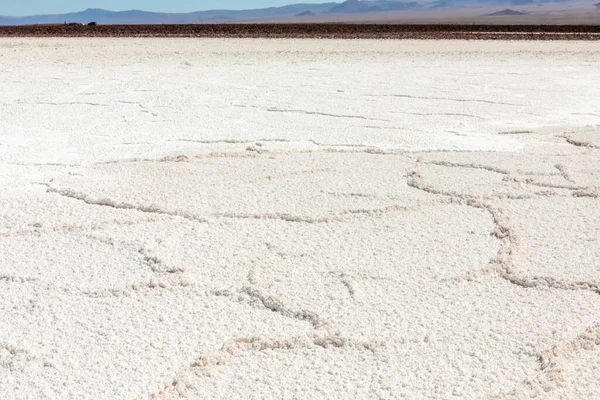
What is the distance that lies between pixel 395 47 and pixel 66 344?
32.9 ft

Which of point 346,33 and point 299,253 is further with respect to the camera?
point 346,33

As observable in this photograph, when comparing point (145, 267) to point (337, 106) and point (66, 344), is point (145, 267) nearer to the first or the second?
point (66, 344)

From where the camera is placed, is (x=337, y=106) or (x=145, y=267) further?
(x=337, y=106)

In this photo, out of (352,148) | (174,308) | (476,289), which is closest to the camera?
(174,308)

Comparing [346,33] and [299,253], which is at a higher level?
[346,33]

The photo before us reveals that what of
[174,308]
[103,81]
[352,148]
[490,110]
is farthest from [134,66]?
[174,308]

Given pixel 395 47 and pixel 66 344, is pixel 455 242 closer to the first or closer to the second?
pixel 66 344

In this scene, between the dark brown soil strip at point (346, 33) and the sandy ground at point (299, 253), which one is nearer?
the sandy ground at point (299, 253)

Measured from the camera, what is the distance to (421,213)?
240cm

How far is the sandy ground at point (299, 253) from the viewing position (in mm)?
1441

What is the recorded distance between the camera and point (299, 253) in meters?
2.04

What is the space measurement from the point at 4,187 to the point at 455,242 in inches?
62.9

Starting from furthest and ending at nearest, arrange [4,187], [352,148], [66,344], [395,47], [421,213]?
[395,47] < [352,148] < [4,187] < [421,213] < [66,344]

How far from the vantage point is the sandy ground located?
144cm
